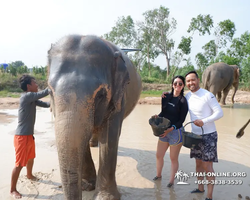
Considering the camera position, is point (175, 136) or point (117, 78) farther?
point (175, 136)

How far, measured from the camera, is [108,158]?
2.87 metres

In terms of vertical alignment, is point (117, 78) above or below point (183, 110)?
above

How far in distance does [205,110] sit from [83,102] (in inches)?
65.7

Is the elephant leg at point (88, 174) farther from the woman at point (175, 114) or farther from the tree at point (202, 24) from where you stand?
the tree at point (202, 24)

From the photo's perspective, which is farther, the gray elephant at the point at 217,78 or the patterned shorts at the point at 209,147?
the gray elephant at the point at 217,78

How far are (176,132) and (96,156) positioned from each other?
6.64 feet

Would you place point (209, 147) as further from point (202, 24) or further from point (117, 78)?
point (202, 24)

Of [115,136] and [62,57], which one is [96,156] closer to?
[115,136]

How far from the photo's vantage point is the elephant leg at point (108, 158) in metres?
2.84

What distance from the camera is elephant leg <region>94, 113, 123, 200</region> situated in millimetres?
2842

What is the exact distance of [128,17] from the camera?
3466 cm

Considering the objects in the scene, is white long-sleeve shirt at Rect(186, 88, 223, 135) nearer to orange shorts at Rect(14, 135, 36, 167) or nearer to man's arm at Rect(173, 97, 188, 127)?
man's arm at Rect(173, 97, 188, 127)

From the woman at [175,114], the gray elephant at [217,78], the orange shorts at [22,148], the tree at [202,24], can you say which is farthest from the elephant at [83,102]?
the tree at [202,24]

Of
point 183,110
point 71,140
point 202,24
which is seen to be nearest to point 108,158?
point 71,140
